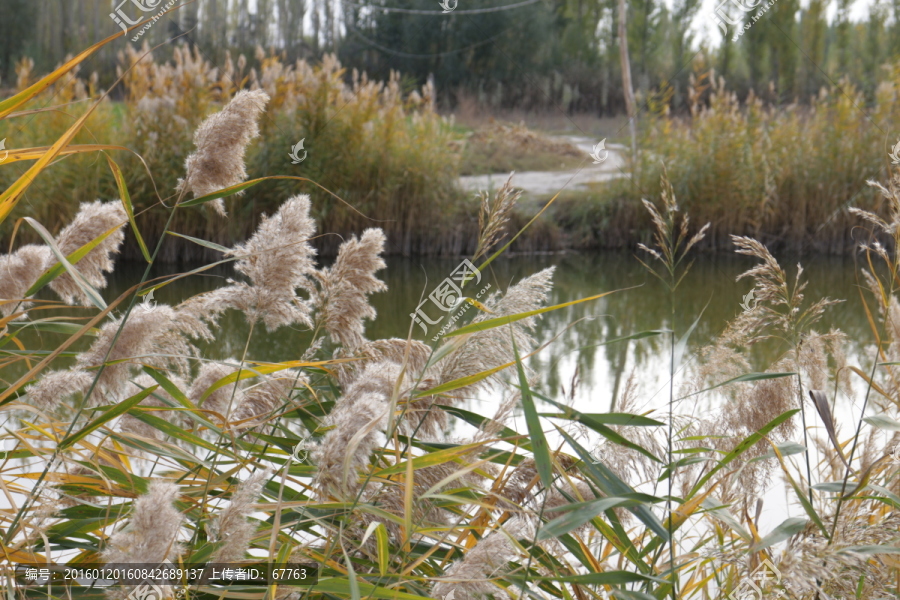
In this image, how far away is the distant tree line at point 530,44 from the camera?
9.16 m

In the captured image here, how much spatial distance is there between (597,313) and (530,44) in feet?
27.9

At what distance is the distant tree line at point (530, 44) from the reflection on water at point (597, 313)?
15.7ft

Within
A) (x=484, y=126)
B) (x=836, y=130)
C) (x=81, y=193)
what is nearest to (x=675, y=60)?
(x=484, y=126)

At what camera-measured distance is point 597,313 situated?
4.05 m

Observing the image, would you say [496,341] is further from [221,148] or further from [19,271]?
[19,271]

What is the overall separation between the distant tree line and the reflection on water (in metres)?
4.79

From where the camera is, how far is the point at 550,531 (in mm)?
695

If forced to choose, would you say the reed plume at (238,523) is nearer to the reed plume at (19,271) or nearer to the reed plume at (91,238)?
the reed plume at (91,238)

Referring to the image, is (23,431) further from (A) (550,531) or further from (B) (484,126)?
(B) (484,126)

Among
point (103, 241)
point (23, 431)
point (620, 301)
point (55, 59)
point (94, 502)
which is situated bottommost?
point (620, 301)

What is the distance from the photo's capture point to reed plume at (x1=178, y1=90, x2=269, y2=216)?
77cm

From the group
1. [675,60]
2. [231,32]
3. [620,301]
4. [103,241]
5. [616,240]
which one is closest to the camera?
[103,241]

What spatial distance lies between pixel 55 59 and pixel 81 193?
20.4 feet

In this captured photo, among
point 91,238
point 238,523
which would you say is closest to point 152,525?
point 238,523
